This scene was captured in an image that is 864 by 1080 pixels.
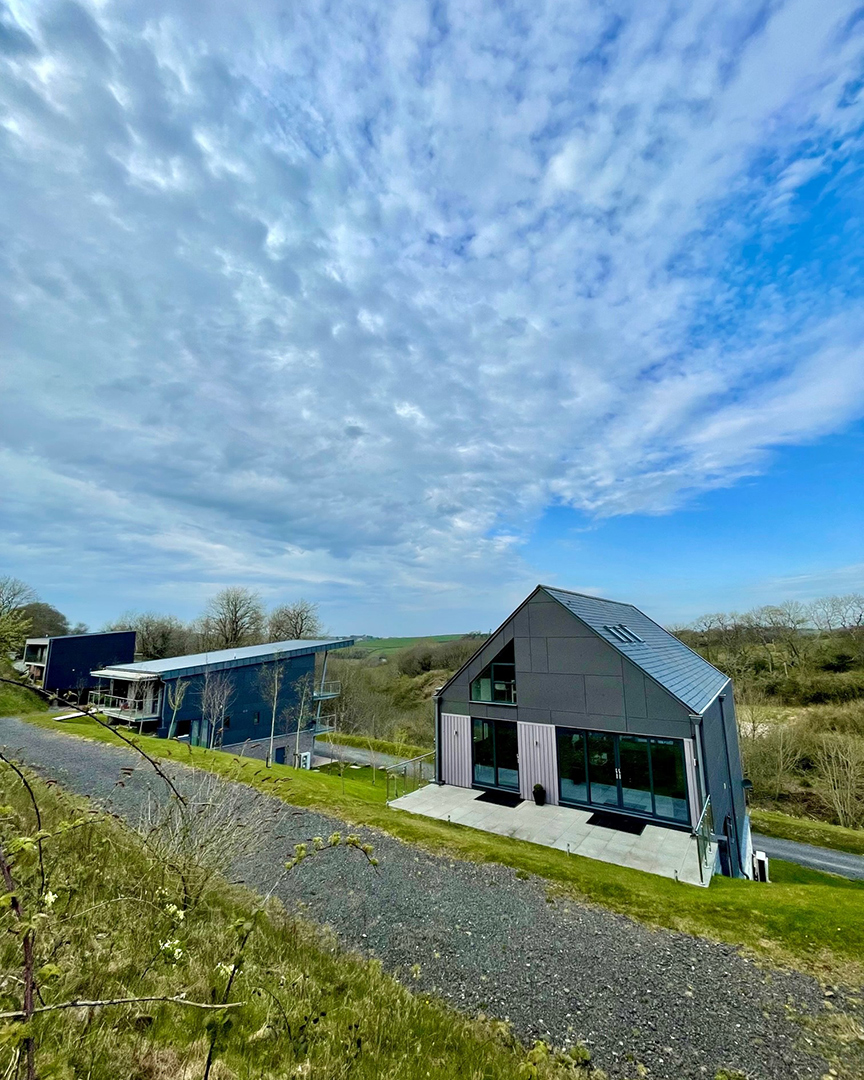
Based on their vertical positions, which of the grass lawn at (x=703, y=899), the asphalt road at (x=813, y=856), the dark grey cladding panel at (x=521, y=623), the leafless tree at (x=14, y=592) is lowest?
the asphalt road at (x=813, y=856)

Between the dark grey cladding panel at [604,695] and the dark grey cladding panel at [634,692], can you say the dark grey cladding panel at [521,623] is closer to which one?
the dark grey cladding panel at [604,695]

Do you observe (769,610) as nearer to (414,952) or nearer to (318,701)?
(318,701)

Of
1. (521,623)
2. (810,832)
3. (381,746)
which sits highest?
(521,623)

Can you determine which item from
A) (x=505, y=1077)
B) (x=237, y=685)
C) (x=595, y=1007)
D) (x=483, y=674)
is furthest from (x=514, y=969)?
(x=237, y=685)

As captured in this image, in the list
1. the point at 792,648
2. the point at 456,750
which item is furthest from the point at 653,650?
the point at 792,648

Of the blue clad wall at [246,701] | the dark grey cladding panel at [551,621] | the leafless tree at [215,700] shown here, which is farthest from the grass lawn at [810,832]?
the leafless tree at [215,700]

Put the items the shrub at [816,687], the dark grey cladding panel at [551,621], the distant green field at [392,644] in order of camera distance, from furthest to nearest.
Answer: the distant green field at [392,644]
the shrub at [816,687]
the dark grey cladding panel at [551,621]

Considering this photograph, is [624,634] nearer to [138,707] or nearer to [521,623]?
[521,623]

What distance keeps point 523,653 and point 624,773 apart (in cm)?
434

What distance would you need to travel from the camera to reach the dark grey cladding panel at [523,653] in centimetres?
1563

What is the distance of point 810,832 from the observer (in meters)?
21.2

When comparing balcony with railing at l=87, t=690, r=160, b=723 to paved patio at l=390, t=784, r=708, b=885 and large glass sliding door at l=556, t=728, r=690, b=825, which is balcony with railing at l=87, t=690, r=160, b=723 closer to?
paved patio at l=390, t=784, r=708, b=885

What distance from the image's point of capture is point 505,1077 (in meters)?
4.22

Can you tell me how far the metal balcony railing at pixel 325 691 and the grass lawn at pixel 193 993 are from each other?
22.9 m
